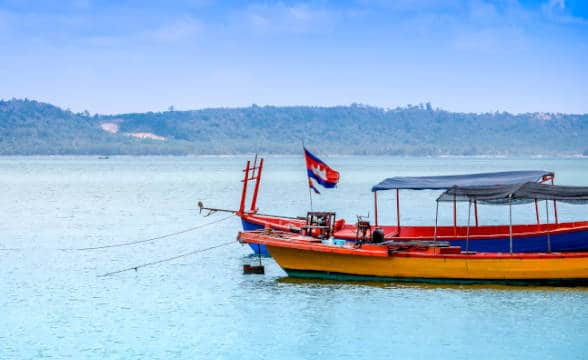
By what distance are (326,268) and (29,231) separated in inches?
762

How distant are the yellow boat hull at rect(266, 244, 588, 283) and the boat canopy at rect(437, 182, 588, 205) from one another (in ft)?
4.41

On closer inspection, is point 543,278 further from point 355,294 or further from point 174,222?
point 174,222

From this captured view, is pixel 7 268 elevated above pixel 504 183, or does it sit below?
below

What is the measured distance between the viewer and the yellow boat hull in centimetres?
2025

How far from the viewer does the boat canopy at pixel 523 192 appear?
2050 cm

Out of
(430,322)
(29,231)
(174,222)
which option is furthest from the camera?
(174,222)

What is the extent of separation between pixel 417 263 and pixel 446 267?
2.08 ft

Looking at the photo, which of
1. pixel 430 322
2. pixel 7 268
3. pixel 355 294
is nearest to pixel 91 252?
pixel 7 268

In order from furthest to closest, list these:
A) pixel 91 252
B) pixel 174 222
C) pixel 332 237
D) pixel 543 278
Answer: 1. pixel 174 222
2. pixel 91 252
3. pixel 332 237
4. pixel 543 278

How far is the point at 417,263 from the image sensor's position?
67.7ft

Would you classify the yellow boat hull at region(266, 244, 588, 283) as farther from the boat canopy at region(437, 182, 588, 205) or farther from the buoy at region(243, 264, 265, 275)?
the buoy at region(243, 264, 265, 275)

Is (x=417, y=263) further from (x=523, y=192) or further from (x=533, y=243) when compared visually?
(x=533, y=243)

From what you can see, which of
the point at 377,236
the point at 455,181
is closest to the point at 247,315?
the point at 377,236

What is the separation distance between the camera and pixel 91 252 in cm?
3025
